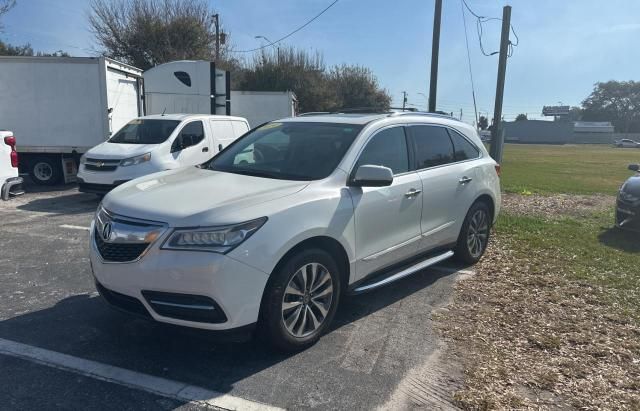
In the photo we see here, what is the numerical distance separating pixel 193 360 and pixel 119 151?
7198 millimetres

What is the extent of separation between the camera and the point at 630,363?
3.76 m

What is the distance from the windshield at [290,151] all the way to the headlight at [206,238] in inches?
39.2

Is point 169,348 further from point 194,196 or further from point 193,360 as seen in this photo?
point 194,196

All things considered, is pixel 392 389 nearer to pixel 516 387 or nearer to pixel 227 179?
pixel 516 387

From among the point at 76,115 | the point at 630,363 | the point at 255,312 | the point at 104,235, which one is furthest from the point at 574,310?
the point at 76,115

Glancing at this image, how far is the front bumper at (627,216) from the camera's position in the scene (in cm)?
754

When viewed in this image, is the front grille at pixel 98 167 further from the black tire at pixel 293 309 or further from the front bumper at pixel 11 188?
the black tire at pixel 293 309

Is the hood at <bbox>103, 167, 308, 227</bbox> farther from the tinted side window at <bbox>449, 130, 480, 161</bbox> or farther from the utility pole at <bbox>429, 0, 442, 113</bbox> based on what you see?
the utility pole at <bbox>429, 0, 442, 113</bbox>

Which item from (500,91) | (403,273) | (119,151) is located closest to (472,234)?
(403,273)

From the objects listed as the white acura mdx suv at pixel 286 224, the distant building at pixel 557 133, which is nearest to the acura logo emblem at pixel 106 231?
the white acura mdx suv at pixel 286 224

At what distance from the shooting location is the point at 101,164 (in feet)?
31.6

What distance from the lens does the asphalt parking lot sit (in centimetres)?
319

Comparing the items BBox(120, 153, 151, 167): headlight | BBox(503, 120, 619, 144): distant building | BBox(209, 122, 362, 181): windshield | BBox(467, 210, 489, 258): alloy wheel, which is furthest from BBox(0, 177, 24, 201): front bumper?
BBox(503, 120, 619, 144): distant building

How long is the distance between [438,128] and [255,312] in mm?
3157
